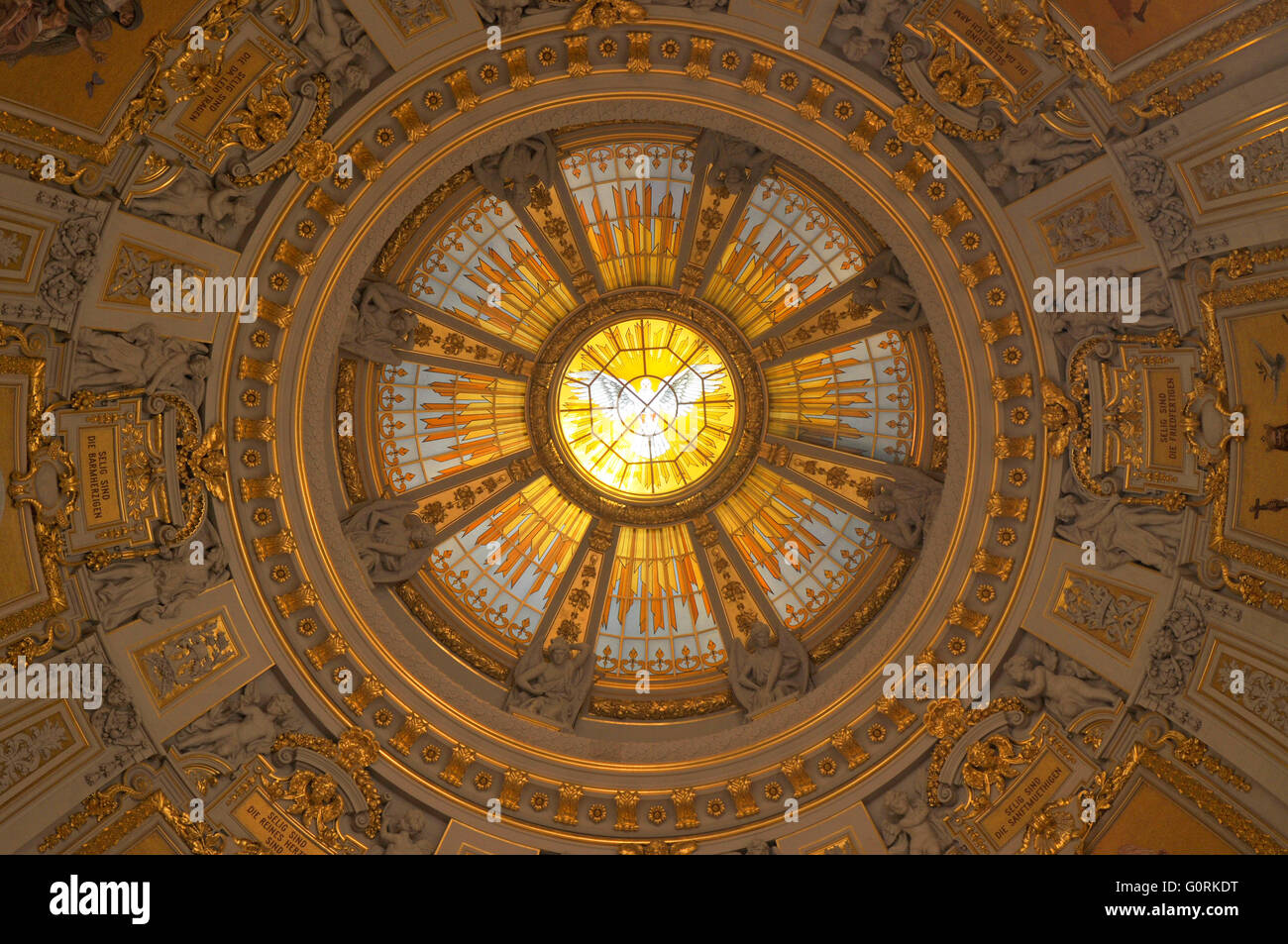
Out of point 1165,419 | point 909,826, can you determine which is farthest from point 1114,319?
point 909,826

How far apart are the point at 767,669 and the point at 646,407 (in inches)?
171

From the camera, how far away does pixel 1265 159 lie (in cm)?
1028

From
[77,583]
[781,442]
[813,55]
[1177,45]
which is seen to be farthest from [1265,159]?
[77,583]

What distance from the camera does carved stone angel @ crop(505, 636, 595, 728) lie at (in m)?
14.6

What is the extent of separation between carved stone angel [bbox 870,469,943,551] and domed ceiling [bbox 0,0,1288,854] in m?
0.10

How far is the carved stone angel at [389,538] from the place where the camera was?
46.8 ft

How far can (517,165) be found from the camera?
532 inches

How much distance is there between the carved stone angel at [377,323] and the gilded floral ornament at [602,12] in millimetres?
4372

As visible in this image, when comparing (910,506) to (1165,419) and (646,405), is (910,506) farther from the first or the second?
(646,405)

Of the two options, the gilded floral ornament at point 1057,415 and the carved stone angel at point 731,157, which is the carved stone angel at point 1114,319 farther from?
the carved stone angel at point 731,157

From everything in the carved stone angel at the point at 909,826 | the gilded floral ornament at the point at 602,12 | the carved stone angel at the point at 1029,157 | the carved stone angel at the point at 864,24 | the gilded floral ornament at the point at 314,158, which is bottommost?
the carved stone angel at the point at 909,826

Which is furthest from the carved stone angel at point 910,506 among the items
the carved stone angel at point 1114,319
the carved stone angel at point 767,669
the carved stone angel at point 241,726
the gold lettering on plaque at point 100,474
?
the gold lettering on plaque at point 100,474

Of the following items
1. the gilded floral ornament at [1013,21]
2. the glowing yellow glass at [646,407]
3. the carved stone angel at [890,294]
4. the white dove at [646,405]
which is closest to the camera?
the gilded floral ornament at [1013,21]

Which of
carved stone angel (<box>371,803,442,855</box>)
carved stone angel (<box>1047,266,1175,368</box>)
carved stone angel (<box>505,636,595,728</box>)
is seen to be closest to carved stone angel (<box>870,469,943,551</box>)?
carved stone angel (<box>1047,266,1175,368</box>)
